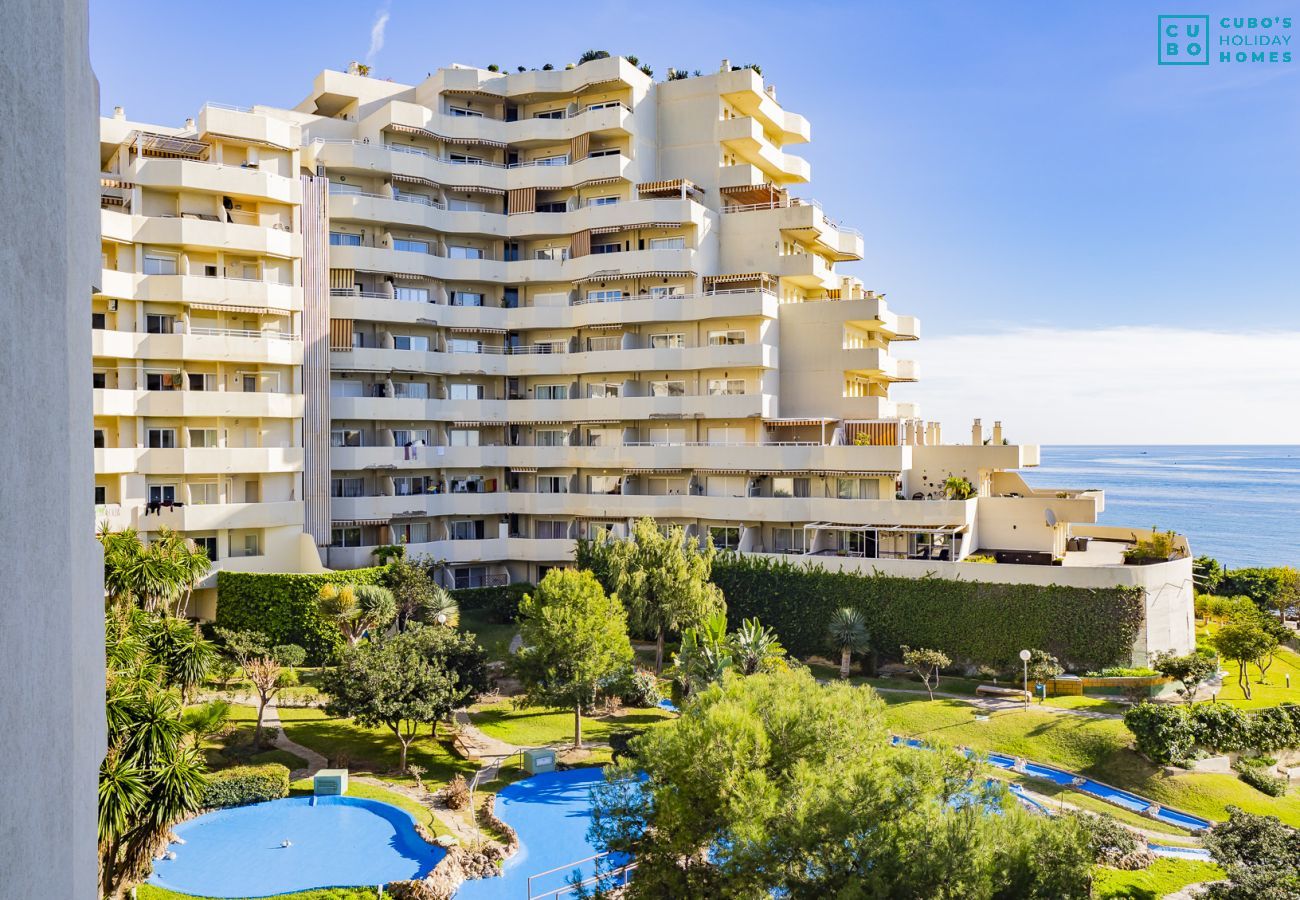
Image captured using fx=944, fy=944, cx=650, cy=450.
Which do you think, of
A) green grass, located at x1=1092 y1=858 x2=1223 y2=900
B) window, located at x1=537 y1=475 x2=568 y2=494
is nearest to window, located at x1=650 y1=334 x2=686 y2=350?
window, located at x1=537 y1=475 x2=568 y2=494

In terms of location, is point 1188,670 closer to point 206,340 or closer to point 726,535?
point 726,535

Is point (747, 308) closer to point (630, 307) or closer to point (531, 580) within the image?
point (630, 307)

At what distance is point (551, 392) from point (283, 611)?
75.0 ft

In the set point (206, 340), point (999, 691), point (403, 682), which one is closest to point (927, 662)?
point (999, 691)

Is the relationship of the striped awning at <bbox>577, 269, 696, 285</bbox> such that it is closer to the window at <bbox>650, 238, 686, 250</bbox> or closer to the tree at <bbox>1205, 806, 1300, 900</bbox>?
the window at <bbox>650, 238, 686, 250</bbox>

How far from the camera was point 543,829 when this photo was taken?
30750mm

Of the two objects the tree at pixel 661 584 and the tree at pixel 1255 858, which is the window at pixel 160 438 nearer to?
the tree at pixel 661 584

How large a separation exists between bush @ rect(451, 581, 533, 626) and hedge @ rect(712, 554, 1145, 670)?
12836 mm

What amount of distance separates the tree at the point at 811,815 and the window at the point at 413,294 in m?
42.5

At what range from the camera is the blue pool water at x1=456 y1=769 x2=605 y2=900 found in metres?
27.1

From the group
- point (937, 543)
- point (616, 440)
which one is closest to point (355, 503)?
point (616, 440)

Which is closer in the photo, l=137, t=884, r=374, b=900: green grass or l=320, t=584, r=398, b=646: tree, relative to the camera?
l=137, t=884, r=374, b=900: green grass

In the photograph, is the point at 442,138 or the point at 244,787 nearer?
the point at 244,787

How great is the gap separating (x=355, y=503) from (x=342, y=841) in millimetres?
29168
